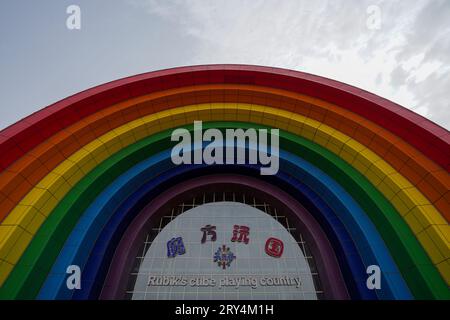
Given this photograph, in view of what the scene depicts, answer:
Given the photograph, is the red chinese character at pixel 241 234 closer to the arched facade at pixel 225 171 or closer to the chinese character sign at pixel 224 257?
the chinese character sign at pixel 224 257

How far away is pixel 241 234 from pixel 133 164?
889 cm

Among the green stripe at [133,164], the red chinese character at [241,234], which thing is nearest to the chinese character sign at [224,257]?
the red chinese character at [241,234]

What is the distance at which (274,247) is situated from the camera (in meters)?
13.7

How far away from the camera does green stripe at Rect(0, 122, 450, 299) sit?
888 centimetres

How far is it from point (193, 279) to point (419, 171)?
44.0 feet

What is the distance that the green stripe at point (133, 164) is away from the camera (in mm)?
8883

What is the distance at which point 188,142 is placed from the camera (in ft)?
52.7

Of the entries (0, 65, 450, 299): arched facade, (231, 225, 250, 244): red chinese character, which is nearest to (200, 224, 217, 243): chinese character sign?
(231, 225, 250, 244): red chinese character

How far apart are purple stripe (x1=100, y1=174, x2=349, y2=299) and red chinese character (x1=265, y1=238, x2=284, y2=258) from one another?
1.82 metres

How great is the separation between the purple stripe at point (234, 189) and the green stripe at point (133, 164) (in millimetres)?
3031

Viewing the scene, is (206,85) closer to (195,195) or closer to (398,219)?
(195,195)

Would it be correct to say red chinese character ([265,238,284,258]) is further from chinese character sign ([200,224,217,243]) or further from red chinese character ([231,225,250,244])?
Result: chinese character sign ([200,224,217,243])

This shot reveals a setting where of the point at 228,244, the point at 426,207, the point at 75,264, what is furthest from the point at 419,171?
the point at 75,264

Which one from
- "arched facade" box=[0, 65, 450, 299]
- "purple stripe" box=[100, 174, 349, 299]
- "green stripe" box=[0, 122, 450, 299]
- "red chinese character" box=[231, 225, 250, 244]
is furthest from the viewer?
"red chinese character" box=[231, 225, 250, 244]
